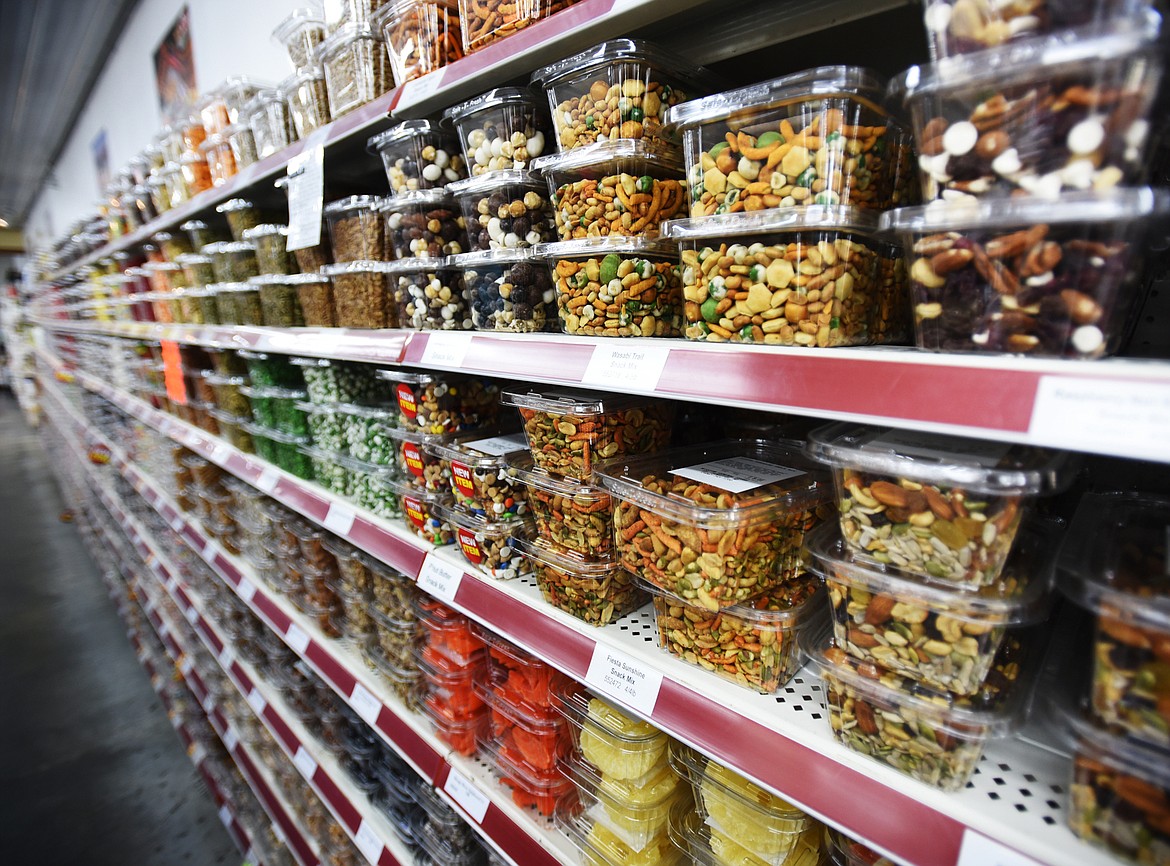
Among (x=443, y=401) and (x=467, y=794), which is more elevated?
(x=443, y=401)

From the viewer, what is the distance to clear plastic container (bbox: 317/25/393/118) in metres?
1.19

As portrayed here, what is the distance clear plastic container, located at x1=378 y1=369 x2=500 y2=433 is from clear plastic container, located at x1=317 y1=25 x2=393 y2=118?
0.60 meters

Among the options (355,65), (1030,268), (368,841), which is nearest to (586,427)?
(1030,268)

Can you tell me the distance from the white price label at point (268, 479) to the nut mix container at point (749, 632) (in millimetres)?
1352

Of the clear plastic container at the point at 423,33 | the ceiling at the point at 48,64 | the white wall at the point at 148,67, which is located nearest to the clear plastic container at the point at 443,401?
the clear plastic container at the point at 423,33

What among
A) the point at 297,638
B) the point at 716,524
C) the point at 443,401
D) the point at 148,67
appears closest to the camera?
the point at 716,524

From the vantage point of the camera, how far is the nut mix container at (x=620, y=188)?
0.76 meters

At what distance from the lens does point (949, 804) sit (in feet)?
1.69

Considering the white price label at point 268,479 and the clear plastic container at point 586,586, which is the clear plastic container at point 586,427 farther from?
the white price label at point 268,479

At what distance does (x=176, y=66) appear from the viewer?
3.32 meters

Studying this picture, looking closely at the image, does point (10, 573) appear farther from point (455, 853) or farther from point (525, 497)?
point (525, 497)

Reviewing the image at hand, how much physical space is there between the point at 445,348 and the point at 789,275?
594 millimetres

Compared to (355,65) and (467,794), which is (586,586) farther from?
(355,65)

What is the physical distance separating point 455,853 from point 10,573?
16.4 feet
